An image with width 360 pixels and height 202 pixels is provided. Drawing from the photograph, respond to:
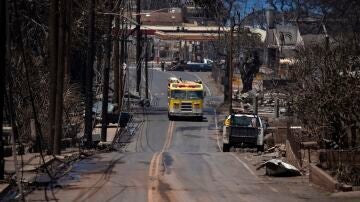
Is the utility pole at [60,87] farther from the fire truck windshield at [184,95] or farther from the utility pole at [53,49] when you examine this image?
the fire truck windshield at [184,95]

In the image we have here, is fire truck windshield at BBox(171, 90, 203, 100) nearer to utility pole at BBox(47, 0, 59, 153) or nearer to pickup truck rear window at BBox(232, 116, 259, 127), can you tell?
pickup truck rear window at BBox(232, 116, 259, 127)

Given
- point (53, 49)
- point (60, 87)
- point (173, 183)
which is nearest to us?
point (173, 183)

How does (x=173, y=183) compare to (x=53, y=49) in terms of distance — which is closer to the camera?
(x=173, y=183)

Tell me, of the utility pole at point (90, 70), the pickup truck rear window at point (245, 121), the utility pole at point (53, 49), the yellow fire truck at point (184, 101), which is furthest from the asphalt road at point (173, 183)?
the yellow fire truck at point (184, 101)

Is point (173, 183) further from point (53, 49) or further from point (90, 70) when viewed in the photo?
A: point (90, 70)

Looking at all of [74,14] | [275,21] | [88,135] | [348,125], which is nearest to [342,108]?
[348,125]

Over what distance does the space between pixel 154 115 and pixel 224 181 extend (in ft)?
147

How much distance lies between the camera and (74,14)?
42.8 meters

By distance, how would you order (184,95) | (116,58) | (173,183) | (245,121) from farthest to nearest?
(184,95) < (116,58) < (245,121) < (173,183)

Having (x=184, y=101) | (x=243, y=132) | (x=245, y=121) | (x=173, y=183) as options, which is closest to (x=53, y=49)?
(x=173, y=183)

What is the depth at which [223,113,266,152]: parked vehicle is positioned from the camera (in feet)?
131

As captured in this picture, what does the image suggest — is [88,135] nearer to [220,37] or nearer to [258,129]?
[258,129]

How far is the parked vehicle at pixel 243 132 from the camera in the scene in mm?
40000

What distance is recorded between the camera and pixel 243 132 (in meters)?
40.5
